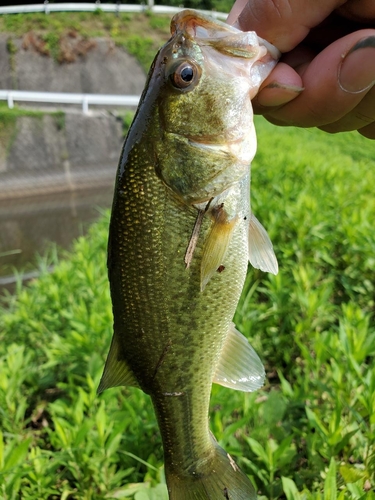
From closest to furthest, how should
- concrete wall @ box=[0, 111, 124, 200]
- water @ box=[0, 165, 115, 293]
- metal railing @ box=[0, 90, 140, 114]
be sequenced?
water @ box=[0, 165, 115, 293] < concrete wall @ box=[0, 111, 124, 200] < metal railing @ box=[0, 90, 140, 114]

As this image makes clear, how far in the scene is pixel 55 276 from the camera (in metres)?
4.91

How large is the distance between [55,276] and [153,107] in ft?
11.8

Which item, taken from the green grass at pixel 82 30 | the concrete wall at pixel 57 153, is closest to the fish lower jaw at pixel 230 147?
the concrete wall at pixel 57 153

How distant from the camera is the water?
10586mm

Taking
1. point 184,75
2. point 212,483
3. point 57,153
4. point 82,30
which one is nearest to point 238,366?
point 212,483

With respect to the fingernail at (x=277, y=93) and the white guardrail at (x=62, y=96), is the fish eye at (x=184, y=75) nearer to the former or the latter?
the fingernail at (x=277, y=93)

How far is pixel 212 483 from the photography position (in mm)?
1708

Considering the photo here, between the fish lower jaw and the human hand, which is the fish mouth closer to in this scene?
the fish lower jaw

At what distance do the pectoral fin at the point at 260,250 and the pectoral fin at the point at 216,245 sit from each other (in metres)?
0.17

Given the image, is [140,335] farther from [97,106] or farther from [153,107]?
[97,106]

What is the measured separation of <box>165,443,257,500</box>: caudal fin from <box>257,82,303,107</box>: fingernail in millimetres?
1415

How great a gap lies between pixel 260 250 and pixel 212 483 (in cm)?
90

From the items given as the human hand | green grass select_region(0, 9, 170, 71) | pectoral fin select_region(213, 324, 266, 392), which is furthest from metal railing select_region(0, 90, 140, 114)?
pectoral fin select_region(213, 324, 266, 392)

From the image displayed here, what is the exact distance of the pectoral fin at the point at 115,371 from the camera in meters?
1.75
